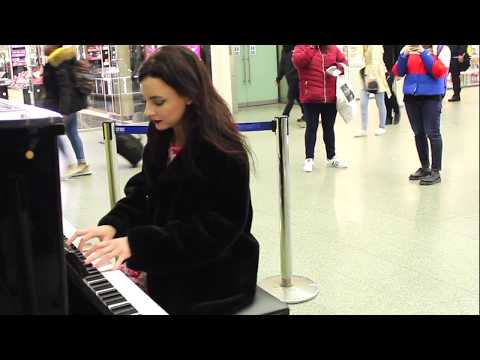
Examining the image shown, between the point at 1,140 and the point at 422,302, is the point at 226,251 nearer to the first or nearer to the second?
the point at 1,140

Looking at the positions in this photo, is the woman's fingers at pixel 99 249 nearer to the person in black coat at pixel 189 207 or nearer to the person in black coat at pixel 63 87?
the person in black coat at pixel 189 207

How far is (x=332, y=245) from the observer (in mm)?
3611

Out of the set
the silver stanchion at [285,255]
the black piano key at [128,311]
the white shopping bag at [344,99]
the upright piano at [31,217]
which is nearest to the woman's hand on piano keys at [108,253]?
the black piano key at [128,311]

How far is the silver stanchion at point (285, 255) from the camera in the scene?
2873 mm

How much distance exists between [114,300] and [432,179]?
426 cm

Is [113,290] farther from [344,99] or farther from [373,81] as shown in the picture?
[373,81]

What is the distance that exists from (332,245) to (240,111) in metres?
8.15

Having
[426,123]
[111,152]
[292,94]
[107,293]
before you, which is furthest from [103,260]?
[292,94]

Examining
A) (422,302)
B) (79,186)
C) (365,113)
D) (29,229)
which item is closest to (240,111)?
(365,113)

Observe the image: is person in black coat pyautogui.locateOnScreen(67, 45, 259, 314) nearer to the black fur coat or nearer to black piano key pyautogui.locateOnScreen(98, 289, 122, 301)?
the black fur coat

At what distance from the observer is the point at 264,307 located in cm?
166

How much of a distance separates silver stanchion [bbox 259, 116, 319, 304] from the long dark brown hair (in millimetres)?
1296

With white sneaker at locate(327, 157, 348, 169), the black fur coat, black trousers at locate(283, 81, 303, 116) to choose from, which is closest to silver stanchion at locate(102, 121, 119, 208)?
the black fur coat

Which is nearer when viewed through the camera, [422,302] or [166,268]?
[166,268]
